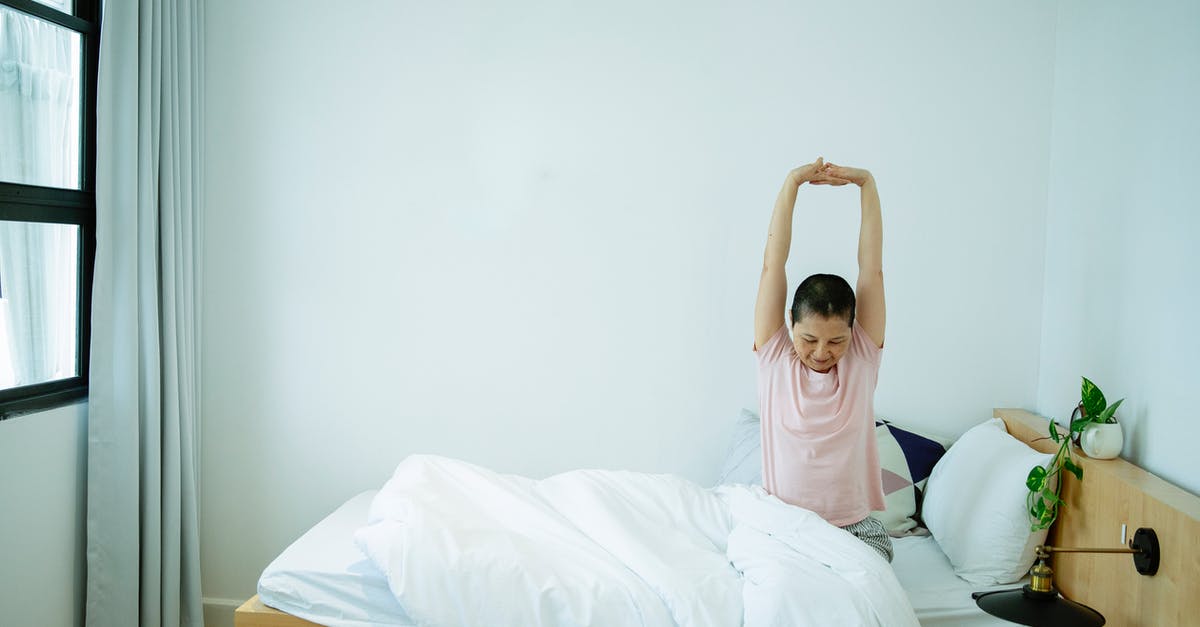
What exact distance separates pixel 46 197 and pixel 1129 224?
9.68ft

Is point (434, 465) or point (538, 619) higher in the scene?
point (434, 465)

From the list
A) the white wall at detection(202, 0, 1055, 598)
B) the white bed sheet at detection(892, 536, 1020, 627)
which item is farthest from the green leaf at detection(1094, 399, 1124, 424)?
the white wall at detection(202, 0, 1055, 598)

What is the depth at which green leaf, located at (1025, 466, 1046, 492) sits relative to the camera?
2.31 m

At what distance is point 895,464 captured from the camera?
2.83 m

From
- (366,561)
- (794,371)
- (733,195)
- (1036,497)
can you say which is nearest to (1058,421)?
(1036,497)

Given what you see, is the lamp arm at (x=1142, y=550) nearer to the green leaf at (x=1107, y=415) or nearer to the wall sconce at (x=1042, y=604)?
the wall sconce at (x=1042, y=604)

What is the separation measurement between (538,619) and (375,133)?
1877mm

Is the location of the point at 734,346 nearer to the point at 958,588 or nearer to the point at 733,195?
the point at 733,195

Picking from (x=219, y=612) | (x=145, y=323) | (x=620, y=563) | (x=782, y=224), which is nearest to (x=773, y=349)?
(x=782, y=224)

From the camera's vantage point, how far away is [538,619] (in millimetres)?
2010

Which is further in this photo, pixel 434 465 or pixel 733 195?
pixel 733 195

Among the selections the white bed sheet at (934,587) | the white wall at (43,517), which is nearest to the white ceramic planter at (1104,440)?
the white bed sheet at (934,587)

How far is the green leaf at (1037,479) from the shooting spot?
231 centimetres

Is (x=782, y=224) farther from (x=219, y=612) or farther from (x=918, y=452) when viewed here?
(x=219, y=612)
